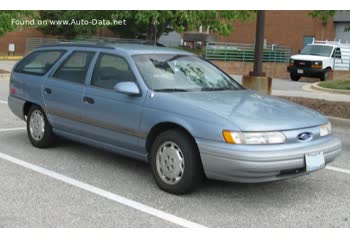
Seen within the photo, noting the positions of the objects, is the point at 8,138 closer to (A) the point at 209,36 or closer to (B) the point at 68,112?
(B) the point at 68,112

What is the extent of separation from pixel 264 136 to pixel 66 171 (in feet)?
7.89

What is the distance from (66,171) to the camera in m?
5.86

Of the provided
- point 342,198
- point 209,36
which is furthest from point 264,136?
point 209,36

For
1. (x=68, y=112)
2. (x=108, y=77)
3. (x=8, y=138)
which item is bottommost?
(x=8, y=138)

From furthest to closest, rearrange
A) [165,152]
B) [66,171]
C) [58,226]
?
[66,171] → [165,152] → [58,226]

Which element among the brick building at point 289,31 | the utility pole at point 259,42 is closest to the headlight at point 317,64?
the brick building at point 289,31

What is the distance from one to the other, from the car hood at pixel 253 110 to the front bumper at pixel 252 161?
191 mm

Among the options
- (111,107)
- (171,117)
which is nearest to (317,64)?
(111,107)

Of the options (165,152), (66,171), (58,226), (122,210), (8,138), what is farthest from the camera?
(8,138)

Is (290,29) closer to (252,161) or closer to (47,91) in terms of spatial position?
(47,91)

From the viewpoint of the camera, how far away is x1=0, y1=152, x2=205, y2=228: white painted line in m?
4.35

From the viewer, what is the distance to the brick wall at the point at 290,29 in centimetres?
3853

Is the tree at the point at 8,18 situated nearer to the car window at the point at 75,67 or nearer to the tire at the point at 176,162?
the car window at the point at 75,67

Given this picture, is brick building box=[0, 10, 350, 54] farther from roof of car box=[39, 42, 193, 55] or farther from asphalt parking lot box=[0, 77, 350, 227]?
asphalt parking lot box=[0, 77, 350, 227]
